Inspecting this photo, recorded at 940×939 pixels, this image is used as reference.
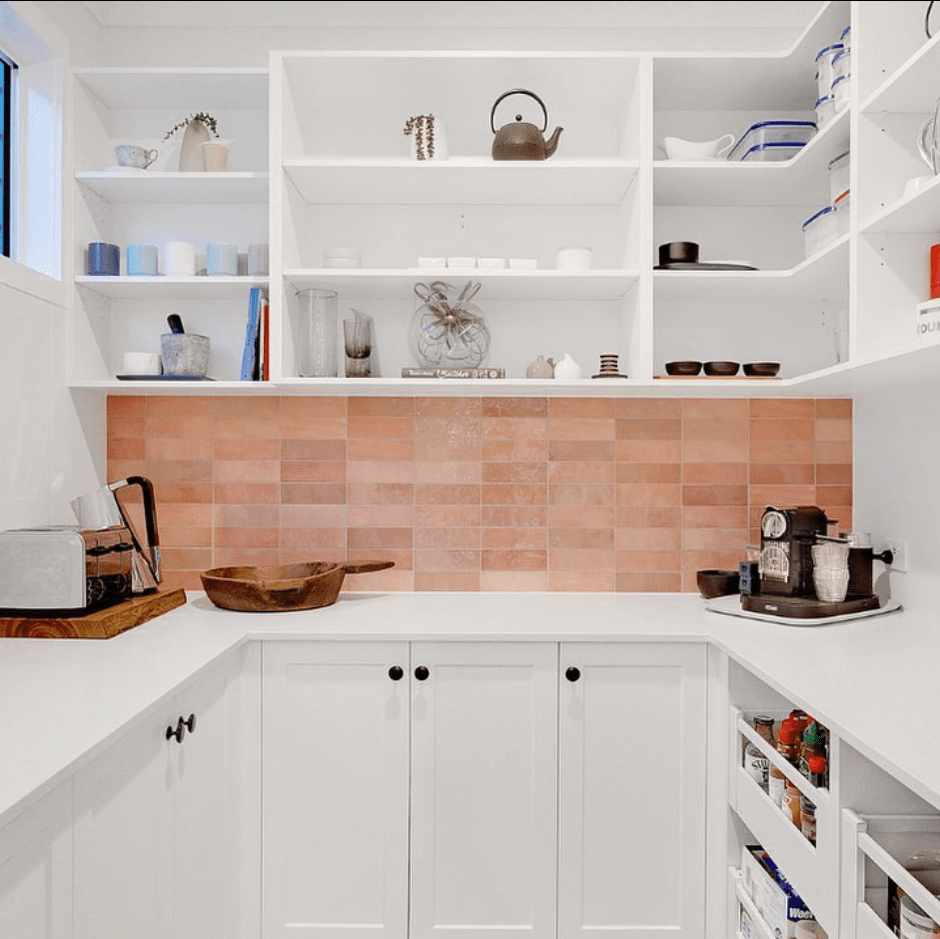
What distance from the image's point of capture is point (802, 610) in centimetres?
214

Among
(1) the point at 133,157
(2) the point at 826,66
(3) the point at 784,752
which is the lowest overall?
(3) the point at 784,752

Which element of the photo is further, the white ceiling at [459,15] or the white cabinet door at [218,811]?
the white ceiling at [459,15]

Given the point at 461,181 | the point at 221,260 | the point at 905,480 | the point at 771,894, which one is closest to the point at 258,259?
the point at 221,260

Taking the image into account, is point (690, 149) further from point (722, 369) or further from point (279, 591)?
point (279, 591)

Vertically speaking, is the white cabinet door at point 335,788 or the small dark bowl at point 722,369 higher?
the small dark bowl at point 722,369

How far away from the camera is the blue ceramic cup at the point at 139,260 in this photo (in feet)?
8.29

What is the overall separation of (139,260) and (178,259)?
115 millimetres

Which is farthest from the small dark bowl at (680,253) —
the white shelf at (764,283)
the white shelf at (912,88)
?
the white shelf at (912,88)

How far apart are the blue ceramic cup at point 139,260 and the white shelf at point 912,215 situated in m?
1.97

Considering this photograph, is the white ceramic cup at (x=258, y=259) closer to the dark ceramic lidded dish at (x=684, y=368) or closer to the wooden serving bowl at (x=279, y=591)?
the wooden serving bowl at (x=279, y=591)

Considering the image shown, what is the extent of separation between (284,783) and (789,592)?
141cm

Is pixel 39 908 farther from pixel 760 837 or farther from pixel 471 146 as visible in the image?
pixel 471 146

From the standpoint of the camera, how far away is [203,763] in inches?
72.3

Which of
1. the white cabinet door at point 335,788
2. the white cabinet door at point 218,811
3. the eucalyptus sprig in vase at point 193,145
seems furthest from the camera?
the eucalyptus sprig in vase at point 193,145
